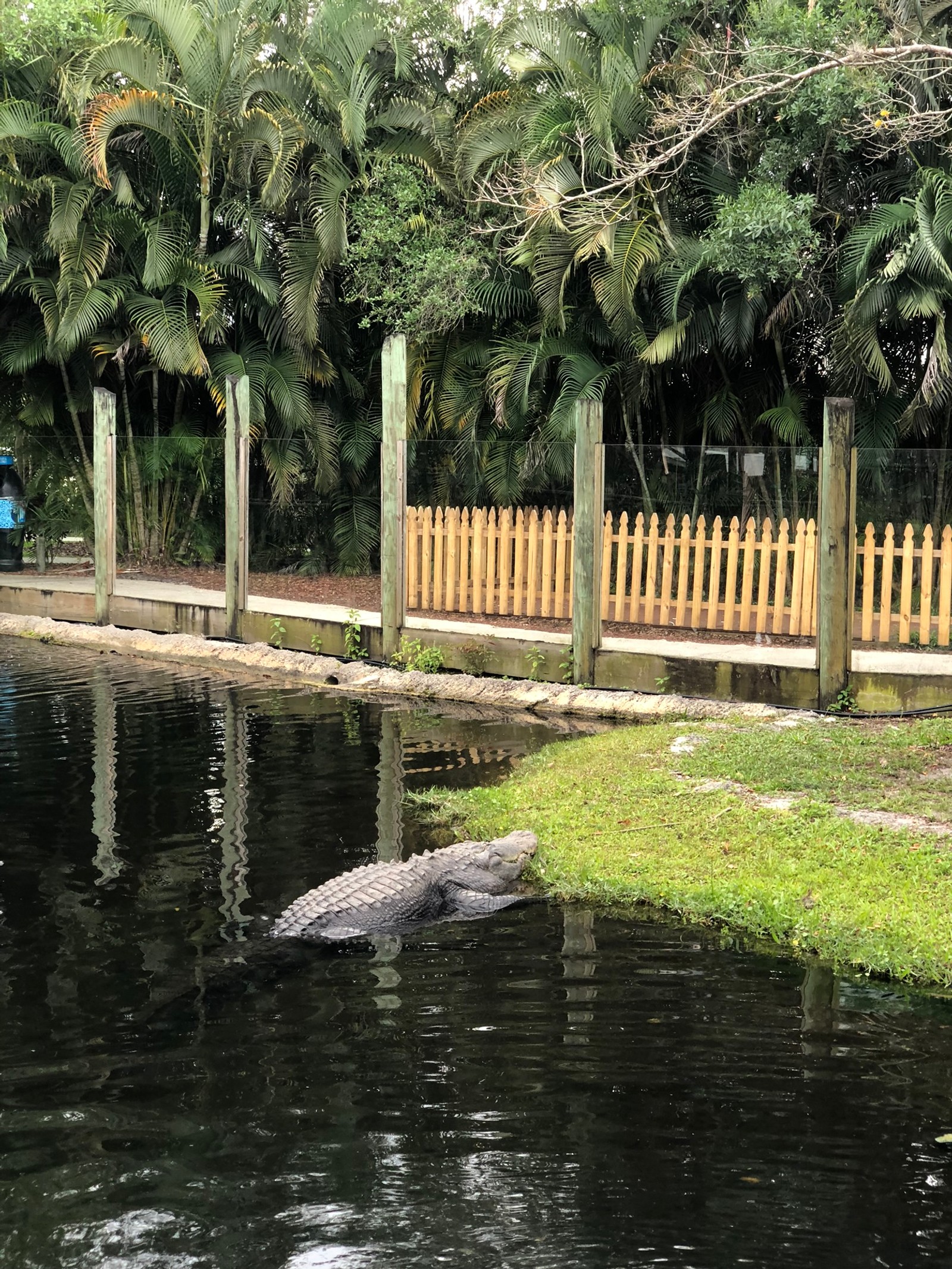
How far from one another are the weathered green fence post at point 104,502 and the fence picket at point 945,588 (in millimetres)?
8894

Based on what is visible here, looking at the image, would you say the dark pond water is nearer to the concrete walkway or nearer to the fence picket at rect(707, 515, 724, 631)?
the concrete walkway

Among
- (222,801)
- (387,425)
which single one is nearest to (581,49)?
(387,425)

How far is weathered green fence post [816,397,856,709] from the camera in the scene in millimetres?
9609

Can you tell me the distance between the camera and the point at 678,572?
11.2 metres

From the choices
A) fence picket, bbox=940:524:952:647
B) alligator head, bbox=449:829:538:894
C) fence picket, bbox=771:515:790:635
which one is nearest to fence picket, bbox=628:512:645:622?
fence picket, bbox=771:515:790:635

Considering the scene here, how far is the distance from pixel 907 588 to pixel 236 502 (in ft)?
22.2

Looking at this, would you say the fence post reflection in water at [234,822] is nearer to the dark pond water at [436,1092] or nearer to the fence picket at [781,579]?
the dark pond water at [436,1092]

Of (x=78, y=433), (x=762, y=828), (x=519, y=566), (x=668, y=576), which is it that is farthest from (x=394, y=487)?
(x=78, y=433)

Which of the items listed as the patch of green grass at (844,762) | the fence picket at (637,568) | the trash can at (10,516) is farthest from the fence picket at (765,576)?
the trash can at (10,516)

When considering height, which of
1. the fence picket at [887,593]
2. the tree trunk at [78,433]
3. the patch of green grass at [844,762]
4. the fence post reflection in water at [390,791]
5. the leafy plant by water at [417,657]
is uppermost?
the tree trunk at [78,433]

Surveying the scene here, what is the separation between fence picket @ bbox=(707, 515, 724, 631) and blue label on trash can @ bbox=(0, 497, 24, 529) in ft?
34.5

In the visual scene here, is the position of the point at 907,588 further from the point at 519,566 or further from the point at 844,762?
the point at 519,566

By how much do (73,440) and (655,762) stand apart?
40.8 feet

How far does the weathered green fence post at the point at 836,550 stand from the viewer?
9.61 metres
